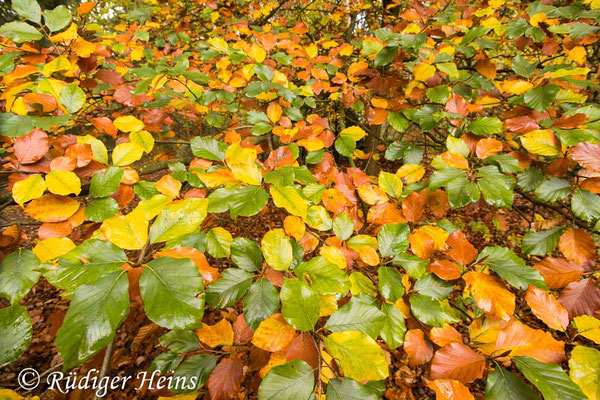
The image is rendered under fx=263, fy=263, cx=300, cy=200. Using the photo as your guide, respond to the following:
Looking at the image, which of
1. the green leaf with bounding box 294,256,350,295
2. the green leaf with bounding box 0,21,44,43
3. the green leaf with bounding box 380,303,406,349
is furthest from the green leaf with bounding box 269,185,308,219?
the green leaf with bounding box 0,21,44,43

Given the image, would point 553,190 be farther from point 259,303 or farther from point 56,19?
point 56,19

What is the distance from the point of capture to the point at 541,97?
1143 millimetres

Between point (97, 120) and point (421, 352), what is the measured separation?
1.60 m

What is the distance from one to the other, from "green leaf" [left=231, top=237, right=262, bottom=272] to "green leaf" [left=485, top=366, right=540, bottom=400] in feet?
2.08

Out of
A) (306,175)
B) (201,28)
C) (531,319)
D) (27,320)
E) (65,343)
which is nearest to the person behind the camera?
(65,343)

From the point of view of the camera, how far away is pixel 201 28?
4133 millimetres

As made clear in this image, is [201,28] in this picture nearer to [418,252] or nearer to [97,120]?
[97,120]

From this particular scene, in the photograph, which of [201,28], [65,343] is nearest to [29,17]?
[65,343]

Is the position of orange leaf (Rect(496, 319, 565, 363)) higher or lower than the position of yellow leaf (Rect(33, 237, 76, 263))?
lower

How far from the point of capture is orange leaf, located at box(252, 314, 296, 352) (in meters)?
0.65

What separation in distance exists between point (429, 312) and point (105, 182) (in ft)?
3.59

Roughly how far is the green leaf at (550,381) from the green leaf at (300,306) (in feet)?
1.56

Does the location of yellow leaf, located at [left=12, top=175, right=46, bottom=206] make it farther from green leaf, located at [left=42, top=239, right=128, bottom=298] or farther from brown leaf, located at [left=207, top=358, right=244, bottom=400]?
brown leaf, located at [left=207, top=358, right=244, bottom=400]

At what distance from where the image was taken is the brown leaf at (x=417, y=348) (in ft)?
2.63
